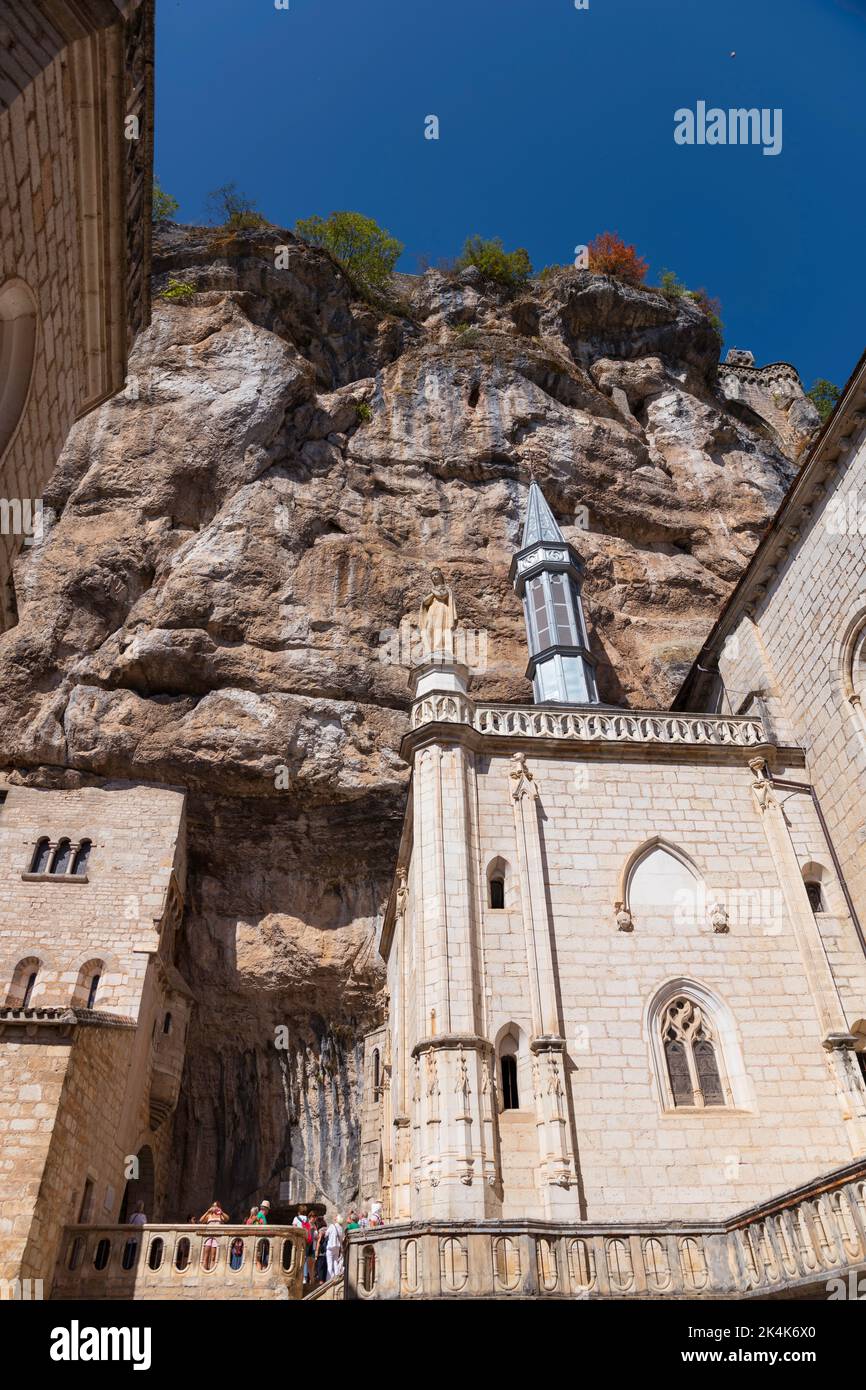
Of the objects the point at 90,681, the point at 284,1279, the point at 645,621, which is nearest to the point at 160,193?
the point at 90,681

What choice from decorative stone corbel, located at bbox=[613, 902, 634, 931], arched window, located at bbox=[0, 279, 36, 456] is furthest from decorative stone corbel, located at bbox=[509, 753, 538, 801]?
arched window, located at bbox=[0, 279, 36, 456]

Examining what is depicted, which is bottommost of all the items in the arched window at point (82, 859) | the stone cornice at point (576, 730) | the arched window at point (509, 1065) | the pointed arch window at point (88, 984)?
the arched window at point (509, 1065)

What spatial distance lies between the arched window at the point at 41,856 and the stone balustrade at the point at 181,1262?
317 inches

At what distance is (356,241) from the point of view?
34.8 m

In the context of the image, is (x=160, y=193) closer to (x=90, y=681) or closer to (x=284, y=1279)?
(x=90, y=681)

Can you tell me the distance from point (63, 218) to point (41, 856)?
50.9ft

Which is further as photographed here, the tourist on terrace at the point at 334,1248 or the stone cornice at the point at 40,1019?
the stone cornice at the point at 40,1019

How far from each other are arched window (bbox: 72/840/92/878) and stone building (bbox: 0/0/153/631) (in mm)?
12600

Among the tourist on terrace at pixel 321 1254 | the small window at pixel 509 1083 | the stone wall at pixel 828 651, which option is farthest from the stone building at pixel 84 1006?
the stone wall at pixel 828 651

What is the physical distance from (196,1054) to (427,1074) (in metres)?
10.9

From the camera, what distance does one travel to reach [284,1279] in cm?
1324

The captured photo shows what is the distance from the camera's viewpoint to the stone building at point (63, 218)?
21.4ft

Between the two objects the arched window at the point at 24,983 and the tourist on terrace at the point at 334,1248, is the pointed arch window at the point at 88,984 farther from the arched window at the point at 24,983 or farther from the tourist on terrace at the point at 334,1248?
the tourist on terrace at the point at 334,1248
